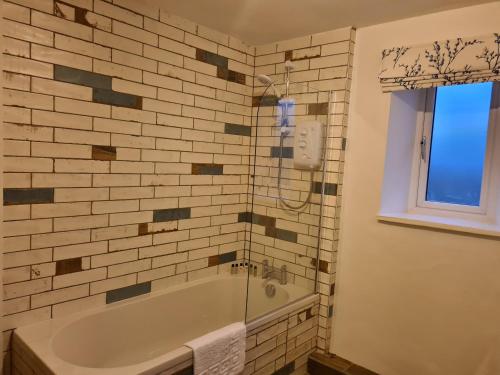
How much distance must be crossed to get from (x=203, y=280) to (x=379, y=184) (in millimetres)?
1371

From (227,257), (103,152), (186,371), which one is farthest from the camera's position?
(227,257)

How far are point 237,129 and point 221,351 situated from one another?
160 centimetres

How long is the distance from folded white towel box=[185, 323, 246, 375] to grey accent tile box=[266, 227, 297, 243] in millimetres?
818

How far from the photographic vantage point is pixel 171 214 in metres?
2.38

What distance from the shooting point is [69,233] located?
6.25 ft

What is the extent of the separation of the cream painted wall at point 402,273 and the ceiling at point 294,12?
4.2 inches

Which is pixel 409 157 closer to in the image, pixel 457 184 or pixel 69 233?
pixel 457 184

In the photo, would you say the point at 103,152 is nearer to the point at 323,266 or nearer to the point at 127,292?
the point at 127,292

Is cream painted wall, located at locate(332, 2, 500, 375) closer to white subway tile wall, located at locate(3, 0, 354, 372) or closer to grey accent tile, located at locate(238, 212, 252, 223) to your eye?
white subway tile wall, located at locate(3, 0, 354, 372)

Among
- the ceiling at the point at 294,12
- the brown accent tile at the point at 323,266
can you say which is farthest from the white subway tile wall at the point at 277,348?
the ceiling at the point at 294,12

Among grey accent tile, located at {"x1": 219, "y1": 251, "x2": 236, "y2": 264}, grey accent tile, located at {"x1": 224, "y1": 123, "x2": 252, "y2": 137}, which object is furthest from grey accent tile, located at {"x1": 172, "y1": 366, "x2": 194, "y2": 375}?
grey accent tile, located at {"x1": 224, "y1": 123, "x2": 252, "y2": 137}

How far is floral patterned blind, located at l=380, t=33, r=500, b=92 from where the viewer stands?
5.98ft

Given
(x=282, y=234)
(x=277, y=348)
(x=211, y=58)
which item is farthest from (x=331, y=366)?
(x=211, y=58)

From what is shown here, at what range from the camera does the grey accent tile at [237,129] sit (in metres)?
2.69
